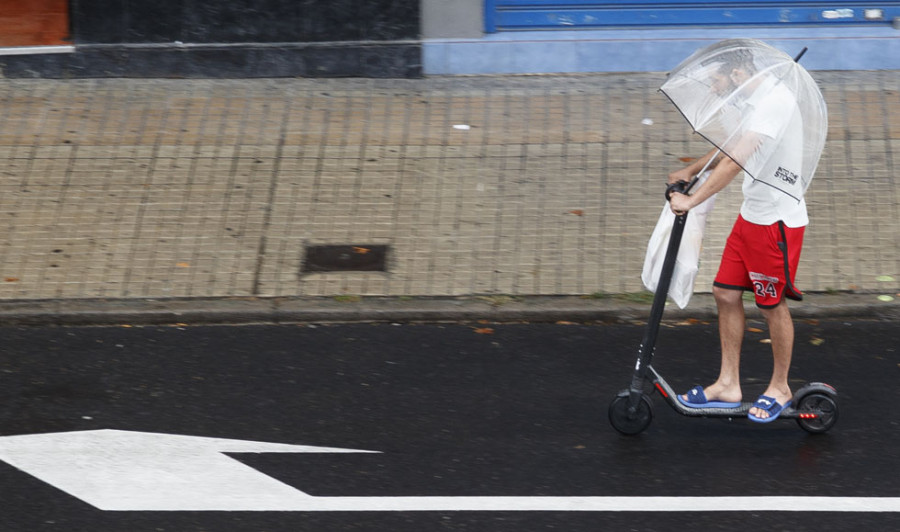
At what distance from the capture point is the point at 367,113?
1040 cm

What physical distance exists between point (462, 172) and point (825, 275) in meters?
2.99

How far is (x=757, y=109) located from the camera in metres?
5.13

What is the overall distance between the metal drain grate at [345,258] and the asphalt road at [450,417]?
0.78 m

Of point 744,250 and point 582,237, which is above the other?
point 744,250

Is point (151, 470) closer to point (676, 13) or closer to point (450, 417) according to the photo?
point (450, 417)

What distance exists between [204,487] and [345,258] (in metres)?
3.25

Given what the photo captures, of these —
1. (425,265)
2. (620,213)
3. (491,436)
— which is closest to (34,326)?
(425,265)

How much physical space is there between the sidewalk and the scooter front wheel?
190 centimetres

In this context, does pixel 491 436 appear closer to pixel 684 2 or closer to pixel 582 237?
pixel 582 237

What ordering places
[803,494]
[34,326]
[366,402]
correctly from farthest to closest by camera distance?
[34,326] < [366,402] < [803,494]

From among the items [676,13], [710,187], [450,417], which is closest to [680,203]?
[710,187]

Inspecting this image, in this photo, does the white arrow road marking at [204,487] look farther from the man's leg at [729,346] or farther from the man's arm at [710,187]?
the man's arm at [710,187]

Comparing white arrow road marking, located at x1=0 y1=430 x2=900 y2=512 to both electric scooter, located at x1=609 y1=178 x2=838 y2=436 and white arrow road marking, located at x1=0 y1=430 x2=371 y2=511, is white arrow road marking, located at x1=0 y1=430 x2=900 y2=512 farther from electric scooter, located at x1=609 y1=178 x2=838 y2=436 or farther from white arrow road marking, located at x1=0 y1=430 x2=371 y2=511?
electric scooter, located at x1=609 y1=178 x2=838 y2=436

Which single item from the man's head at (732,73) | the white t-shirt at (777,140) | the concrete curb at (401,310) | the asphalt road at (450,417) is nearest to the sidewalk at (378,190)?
the concrete curb at (401,310)
